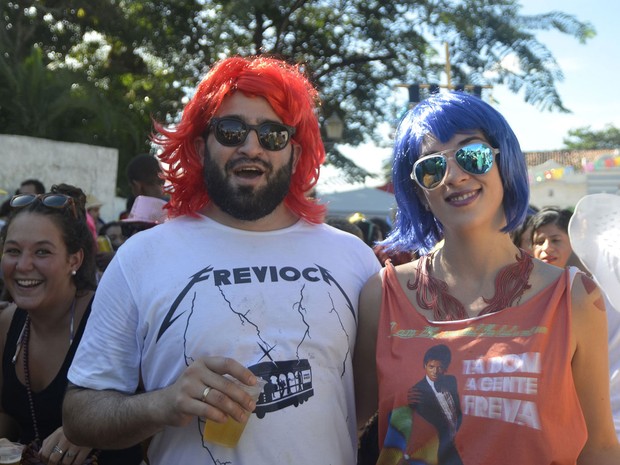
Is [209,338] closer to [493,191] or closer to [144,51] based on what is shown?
[493,191]

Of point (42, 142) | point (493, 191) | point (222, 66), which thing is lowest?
point (42, 142)

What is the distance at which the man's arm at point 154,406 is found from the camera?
184 cm

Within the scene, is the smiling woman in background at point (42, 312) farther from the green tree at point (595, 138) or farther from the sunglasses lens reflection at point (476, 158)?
the green tree at point (595, 138)

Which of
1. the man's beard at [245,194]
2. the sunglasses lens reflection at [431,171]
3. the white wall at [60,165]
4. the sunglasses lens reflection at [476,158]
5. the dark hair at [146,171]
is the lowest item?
the white wall at [60,165]

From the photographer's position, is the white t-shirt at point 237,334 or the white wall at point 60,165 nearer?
the white t-shirt at point 237,334

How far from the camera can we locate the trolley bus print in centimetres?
206

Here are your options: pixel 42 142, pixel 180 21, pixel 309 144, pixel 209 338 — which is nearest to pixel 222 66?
pixel 309 144

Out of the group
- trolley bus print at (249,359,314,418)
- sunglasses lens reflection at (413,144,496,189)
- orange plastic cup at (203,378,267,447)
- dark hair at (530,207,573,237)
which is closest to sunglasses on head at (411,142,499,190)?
sunglasses lens reflection at (413,144,496,189)

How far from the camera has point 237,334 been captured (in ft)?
6.86

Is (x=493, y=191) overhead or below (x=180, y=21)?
below

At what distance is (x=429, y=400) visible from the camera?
6.50 feet

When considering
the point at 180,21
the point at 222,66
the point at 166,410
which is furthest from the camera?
the point at 180,21

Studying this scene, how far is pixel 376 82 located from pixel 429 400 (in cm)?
1339

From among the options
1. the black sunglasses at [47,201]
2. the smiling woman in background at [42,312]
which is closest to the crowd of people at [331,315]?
the smiling woman in background at [42,312]
